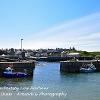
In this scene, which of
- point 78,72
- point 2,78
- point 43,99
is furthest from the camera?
point 78,72

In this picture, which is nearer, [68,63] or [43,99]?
[43,99]

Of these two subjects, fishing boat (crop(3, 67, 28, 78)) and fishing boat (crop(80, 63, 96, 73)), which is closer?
fishing boat (crop(3, 67, 28, 78))

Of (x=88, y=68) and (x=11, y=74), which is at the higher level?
(x=11, y=74)

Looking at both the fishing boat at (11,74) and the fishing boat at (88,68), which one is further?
the fishing boat at (88,68)

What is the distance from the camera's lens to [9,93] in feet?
138

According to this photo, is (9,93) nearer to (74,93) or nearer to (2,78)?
(74,93)

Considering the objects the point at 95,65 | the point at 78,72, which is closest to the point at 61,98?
the point at 78,72

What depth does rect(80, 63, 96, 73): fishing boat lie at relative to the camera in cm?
8388

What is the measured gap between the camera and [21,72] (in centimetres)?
6412

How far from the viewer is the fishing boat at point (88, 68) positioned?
275 feet

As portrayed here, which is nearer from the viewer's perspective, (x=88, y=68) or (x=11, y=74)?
(x=11, y=74)

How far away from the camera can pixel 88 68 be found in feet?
281

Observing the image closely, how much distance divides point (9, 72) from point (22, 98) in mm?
24036

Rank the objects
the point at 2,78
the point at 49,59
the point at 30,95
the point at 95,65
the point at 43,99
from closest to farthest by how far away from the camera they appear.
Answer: the point at 43,99, the point at 30,95, the point at 2,78, the point at 95,65, the point at 49,59
